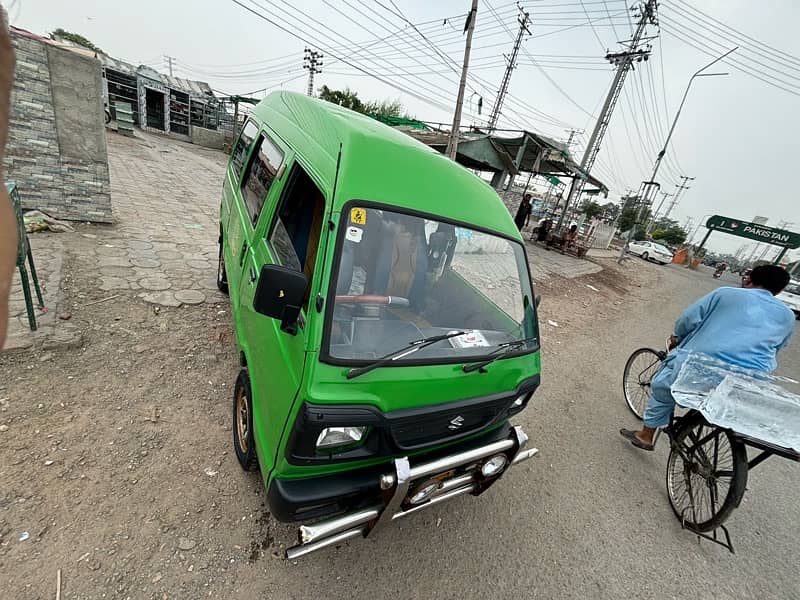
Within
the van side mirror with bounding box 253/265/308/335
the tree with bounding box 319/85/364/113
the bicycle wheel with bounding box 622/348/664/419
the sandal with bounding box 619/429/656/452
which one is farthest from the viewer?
the tree with bounding box 319/85/364/113

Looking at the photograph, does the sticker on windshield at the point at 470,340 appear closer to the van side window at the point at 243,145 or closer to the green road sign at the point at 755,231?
the van side window at the point at 243,145

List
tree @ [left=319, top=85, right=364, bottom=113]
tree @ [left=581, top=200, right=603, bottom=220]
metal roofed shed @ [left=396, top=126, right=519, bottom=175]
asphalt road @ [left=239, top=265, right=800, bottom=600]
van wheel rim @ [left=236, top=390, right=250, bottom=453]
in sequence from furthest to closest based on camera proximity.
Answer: tree @ [left=581, top=200, right=603, bottom=220] < tree @ [left=319, top=85, right=364, bottom=113] < metal roofed shed @ [left=396, top=126, right=519, bottom=175] < van wheel rim @ [left=236, top=390, right=250, bottom=453] < asphalt road @ [left=239, top=265, right=800, bottom=600]

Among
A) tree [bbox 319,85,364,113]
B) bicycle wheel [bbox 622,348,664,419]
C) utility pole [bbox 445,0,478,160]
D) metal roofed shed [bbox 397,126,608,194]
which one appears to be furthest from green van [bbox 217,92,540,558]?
tree [bbox 319,85,364,113]

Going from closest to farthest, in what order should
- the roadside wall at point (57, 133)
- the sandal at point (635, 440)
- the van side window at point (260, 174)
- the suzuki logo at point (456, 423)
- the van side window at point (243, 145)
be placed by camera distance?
the suzuki logo at point (456, 423)
the van side window at point (260, 174)
the sandal at point (635, 440)
the van side window at point (243, 145)
the roadside wall at point (57, 133)

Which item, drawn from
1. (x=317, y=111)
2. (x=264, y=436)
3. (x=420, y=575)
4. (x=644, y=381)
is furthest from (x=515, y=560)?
(x=317, y=111)

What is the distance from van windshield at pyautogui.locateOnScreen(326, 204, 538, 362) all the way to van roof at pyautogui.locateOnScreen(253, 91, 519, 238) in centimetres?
9

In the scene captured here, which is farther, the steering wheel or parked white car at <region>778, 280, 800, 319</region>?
parked white car at <region>778, 280, 800, 319</region>

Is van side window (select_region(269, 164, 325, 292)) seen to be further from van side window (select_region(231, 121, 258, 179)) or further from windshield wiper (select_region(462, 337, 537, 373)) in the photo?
van side window (select_region(231, 121, 258, 179))

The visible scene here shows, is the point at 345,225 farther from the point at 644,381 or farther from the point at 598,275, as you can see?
the point at 598,275

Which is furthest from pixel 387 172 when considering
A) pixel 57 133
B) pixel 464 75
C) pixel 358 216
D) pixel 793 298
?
pixel 793 298

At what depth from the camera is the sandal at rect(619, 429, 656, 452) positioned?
3133 millimetres

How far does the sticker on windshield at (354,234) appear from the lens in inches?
63.2

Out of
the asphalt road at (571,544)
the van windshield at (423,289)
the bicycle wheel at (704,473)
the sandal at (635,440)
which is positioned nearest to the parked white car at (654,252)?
the sandal at (635,440)

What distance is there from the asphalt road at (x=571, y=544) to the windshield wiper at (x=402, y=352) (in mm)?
1238
